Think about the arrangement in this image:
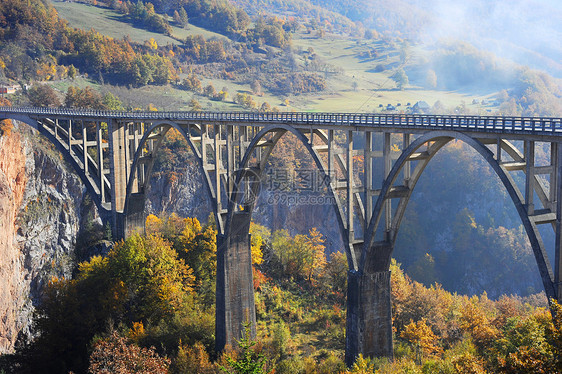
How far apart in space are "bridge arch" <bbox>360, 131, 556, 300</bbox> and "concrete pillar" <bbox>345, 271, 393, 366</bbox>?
0.73 meters

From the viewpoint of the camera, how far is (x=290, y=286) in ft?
181

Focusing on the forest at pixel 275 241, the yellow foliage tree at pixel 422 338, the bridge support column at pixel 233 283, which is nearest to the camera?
the forest at pixel 275 241

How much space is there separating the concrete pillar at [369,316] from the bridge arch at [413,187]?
2.41 ft

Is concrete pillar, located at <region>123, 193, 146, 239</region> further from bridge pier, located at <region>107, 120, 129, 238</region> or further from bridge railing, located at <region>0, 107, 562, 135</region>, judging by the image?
bridge railing, located at <region>0, 107, 562, 135</region>

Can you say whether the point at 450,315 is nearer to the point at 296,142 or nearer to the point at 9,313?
the point at 9,313

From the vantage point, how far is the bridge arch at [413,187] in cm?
1970

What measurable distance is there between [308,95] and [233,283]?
107 m

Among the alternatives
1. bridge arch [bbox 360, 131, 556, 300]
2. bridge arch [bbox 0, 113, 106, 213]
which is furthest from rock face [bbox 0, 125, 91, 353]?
bridge arch [bbox 360, 131, 556, 300]

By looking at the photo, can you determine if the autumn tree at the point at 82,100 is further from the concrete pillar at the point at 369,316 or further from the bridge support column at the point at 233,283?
the concrete pillar at the point at 369,316

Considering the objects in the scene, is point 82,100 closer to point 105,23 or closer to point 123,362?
point 105,23

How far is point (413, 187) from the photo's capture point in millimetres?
27578

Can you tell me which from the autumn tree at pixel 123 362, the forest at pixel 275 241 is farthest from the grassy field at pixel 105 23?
the autumn tree at pixel 123 362

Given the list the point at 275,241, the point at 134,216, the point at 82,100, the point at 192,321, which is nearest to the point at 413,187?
the point at 192,321

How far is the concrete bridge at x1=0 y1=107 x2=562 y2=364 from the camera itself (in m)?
20.4
